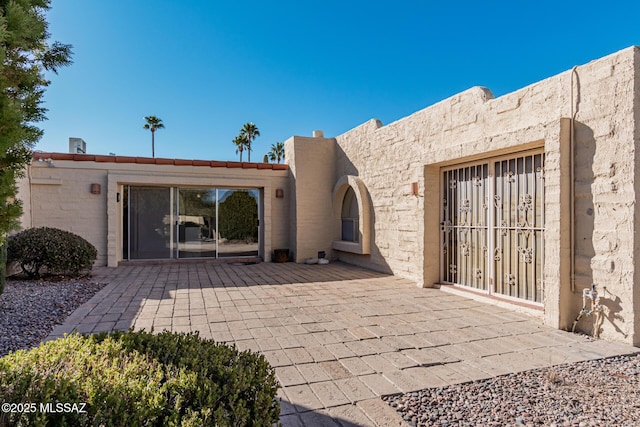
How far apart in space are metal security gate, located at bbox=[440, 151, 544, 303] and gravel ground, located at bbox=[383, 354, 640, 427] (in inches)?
84.0

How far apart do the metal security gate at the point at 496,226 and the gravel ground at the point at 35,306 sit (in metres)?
6.17

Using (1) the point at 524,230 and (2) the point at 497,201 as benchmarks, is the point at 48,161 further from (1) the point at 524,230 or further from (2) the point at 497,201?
(1) the point at 524,230

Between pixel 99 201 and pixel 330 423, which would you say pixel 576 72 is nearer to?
pixel 330 423

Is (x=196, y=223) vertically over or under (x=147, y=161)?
under

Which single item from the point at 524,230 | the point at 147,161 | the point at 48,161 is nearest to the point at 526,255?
the point at 524,230

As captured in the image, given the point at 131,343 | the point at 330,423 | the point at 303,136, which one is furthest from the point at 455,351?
the point at 303,136

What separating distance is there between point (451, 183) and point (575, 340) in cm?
343

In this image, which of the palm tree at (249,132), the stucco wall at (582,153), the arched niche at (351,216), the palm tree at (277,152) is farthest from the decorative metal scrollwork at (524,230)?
the palm tree at (277,152)

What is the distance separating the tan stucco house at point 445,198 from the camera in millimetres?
4031

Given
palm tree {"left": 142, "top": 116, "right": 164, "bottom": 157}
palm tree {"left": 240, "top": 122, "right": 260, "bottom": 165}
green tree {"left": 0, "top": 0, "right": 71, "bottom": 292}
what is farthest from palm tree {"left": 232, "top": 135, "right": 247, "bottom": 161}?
green tree {"left": 0, "top": 0, "right": 71, "bottom": 292}

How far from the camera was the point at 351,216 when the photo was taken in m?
10.3

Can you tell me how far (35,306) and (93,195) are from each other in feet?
17.4

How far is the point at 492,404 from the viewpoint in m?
2.59

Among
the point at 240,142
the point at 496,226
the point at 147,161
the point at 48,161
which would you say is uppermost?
the point at 240,142
